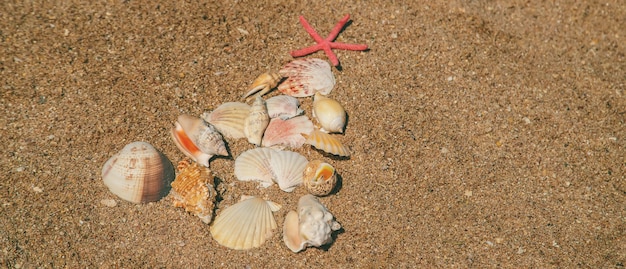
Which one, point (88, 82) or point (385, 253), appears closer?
point (385, 253)

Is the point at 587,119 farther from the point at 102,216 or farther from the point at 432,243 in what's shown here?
the point at 102,216

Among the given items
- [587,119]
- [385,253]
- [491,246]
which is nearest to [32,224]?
[385,253]

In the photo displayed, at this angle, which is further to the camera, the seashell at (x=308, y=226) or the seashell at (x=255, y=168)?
the seashell at (x=255, y=168)

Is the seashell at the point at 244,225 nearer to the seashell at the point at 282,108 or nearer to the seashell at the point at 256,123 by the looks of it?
the seashell at the point at 256,123

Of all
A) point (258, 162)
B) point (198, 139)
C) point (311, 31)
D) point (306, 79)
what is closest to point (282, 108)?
point (306, 79)

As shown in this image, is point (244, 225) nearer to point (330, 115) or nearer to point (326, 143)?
point (326, 143)

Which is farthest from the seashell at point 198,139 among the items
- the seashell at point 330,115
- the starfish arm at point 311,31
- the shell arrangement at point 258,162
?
the starfish arm at point 311,31

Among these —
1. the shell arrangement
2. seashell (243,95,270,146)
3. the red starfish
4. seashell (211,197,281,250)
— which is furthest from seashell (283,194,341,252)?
the red starfish
